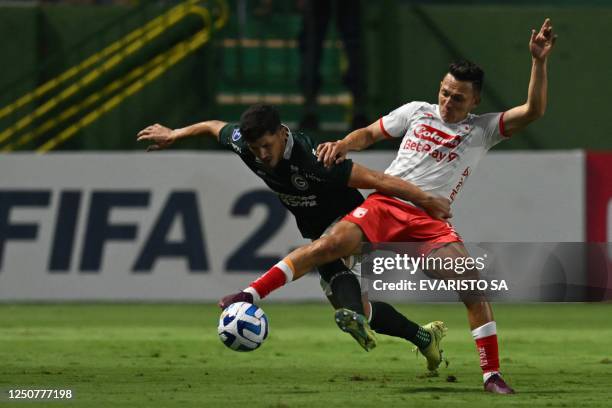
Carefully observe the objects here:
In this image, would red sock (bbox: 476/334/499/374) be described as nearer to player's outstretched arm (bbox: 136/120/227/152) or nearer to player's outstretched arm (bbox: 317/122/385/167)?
player's outstretched arm (bbox: 317/122/385/167)

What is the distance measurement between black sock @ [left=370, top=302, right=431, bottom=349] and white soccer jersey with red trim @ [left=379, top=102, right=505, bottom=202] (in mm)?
901

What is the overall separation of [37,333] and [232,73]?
240 inches

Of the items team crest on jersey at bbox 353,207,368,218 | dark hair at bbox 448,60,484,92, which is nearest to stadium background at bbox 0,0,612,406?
team crest on jersey at bbox 353,207,368,218

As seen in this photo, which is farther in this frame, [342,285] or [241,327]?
[342,285]

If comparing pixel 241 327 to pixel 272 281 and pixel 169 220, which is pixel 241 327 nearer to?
pixel 272 281

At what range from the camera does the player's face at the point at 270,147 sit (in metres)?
8.11

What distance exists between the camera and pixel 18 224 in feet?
47.9

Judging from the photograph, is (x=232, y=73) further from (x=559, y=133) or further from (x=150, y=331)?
(x=150, y=331)

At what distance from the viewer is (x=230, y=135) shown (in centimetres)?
886

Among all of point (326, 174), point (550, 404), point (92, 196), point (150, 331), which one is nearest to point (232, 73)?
point (92, 196)

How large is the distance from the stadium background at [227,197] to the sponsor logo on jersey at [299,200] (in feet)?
3.74

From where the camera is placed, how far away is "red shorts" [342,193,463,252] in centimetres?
838

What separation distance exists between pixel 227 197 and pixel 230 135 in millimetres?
5969

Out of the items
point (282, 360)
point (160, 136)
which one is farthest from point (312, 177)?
point (282, 360)
